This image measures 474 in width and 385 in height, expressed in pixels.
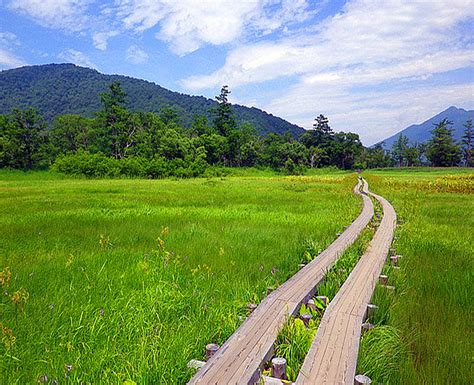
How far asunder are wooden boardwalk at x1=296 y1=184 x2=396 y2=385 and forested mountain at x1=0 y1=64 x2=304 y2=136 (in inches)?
4530

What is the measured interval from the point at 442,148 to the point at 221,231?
4020 inches

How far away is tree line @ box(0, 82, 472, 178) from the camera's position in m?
46.4

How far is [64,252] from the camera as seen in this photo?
5.93 m

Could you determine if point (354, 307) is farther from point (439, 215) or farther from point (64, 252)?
point (439, 215)

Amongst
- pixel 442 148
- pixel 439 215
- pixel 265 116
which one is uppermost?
pixel 265 116

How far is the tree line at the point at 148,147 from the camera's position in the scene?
4638 cm

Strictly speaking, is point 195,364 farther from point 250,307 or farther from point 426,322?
point 426,322

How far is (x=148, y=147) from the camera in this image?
53406mm

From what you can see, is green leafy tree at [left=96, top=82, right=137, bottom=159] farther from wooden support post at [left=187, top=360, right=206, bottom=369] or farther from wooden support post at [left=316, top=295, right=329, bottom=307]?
wooden support post at [left=187, top=360, right=206, bottom=369]

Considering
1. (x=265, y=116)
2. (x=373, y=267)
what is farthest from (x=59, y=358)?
(x=265, y=116)

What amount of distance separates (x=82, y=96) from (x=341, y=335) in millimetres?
162639

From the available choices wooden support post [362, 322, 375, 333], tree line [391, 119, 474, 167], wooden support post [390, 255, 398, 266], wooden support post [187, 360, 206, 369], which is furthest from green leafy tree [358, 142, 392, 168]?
wooden support post [187, 360, 206, 369]

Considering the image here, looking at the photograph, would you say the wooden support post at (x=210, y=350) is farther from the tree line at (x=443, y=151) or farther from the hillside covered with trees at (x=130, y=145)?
the tree line at (x=443, y=151)

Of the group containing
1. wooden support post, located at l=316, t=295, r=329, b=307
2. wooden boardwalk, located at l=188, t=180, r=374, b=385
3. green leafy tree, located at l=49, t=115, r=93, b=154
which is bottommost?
wooden support post, located at l=316, t=295, r=329, b=307
